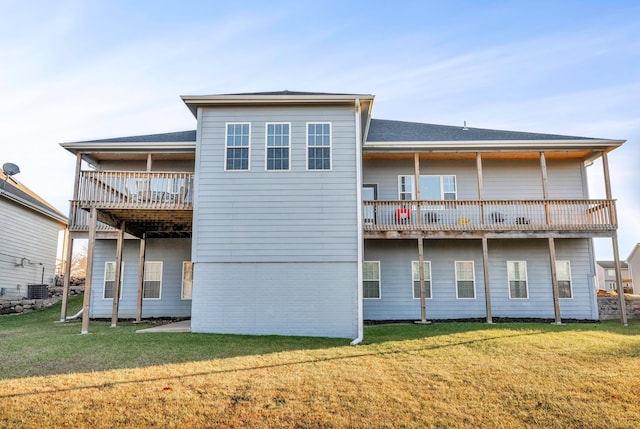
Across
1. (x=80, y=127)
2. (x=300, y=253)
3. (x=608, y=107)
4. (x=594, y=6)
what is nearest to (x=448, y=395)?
(x=300, y=253)

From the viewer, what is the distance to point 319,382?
5672mm

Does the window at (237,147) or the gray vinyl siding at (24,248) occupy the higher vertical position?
the window at (237,147)

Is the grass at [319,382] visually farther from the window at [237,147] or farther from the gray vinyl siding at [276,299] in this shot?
the window at [237,147]

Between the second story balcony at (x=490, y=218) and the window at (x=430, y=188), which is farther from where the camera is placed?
the window at (x=430, y=188)

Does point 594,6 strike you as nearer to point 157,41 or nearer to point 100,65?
point 157,41

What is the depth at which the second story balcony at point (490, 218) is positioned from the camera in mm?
13008

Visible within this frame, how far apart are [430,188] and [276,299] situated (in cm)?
712

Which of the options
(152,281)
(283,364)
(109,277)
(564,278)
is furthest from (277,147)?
(564,278)

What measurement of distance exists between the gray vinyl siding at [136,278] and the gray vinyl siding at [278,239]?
430 centimetres

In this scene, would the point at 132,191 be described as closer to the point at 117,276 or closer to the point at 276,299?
the point at 117,276

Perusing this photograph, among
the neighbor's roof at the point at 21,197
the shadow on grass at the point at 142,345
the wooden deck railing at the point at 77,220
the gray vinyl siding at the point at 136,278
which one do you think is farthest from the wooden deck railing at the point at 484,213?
the neighbor's roof at the point at 21,197

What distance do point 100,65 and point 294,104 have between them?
9575 mm

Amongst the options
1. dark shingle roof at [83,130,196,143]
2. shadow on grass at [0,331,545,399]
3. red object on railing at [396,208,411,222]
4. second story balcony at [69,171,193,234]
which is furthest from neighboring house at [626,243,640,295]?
second story balcony at [69,171,193,234]

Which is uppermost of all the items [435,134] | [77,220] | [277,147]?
[435,134]
